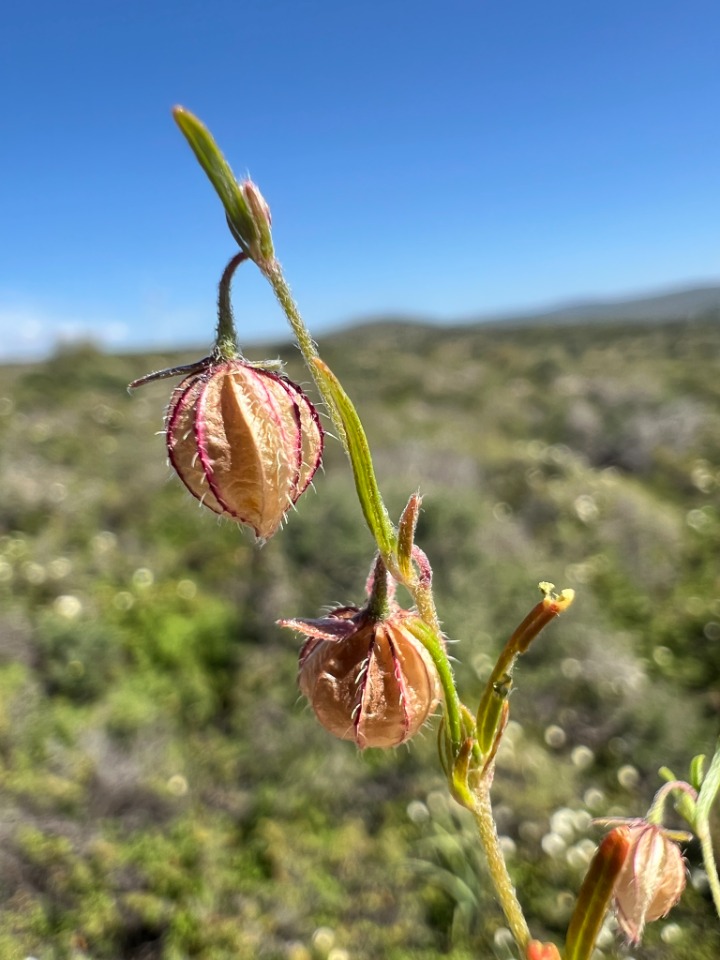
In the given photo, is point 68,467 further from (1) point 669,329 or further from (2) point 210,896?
(1) point 669,329

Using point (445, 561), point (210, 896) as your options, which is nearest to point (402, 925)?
point (210, 896)

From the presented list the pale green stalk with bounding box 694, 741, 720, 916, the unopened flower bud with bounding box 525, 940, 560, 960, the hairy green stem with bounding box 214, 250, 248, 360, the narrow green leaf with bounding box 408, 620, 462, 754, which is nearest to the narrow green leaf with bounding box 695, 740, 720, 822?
the pale green stalk with bounding box 694, 741, 720, 916

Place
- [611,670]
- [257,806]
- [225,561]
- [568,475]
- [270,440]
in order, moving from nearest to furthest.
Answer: [270,440] < [257,806] < [611,670] < [225,561] < [568,475]

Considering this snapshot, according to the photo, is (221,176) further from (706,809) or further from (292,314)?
(706,809)

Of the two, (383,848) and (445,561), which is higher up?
(445,561)

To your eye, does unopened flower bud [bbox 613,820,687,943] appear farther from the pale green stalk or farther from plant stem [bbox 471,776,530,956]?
plant stem [bbox 471,776,530,956]

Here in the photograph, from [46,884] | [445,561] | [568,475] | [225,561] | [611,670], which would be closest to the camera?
[46,884]
